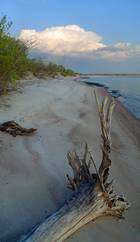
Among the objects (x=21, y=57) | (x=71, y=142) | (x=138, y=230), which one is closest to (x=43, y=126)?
(x=71, y=142)

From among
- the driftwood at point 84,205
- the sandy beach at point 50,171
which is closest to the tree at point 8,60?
the sandy beach at point 50,171

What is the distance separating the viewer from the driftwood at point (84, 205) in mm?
4621

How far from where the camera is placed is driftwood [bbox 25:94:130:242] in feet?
15.2

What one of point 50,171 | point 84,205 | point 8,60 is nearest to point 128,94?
Result: point 8,60

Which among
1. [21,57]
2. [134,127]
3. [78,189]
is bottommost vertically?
[134,127]

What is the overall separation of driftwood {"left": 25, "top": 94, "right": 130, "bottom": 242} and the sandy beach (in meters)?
0.24

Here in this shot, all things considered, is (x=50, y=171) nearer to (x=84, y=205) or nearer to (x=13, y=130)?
(x=84, y=205)

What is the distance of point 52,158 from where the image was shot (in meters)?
8.42

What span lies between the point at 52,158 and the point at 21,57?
1186 cm

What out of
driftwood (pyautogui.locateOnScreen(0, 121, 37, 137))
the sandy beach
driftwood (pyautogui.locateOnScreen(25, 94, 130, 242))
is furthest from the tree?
driftwood (pyautogui.locateOnScreen(25, 94, 130, 242))

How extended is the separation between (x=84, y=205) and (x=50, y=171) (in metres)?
2.54

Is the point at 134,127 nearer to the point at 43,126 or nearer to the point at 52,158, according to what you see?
the point at 43,126

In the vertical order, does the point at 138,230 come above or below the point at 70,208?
below

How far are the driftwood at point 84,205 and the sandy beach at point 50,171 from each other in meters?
0.24
